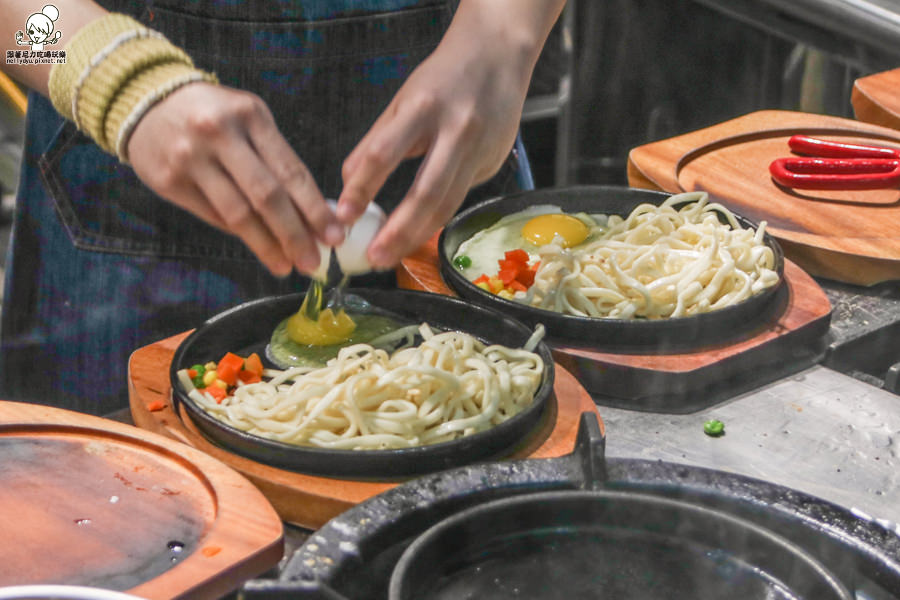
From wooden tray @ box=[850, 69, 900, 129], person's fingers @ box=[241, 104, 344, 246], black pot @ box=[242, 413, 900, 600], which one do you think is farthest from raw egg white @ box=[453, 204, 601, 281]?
black pot @ box=[242, 413, 900, 600]

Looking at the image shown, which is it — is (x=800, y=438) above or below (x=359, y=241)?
below

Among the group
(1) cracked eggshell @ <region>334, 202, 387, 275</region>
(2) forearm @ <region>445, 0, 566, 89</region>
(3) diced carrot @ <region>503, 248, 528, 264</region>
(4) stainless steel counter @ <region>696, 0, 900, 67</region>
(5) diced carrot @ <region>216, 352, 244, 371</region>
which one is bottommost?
(5) diced carrot @ <region>216, 352, 244, 371</region>

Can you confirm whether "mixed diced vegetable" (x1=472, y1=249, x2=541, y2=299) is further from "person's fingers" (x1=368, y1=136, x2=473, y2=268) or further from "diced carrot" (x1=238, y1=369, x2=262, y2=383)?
"diced carrot" (x1=238, y1=369, x2=262, y2=383)

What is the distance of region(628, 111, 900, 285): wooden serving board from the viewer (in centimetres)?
212

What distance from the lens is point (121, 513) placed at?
1289 millimetres

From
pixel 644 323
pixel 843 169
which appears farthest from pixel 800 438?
pixel 843 169

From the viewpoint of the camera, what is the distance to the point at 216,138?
57.7 inches

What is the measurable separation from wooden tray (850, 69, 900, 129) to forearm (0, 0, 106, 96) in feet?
6.89

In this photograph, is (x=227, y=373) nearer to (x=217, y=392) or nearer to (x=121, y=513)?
(x=217, y=392)

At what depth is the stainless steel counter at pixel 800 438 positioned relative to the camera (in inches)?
58.1

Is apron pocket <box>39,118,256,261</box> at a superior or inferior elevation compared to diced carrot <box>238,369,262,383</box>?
superior

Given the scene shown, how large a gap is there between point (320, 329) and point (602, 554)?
3.21ft

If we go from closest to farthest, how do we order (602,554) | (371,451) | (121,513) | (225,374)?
(602,554) → (121,513) → (371,451) → (225,374)

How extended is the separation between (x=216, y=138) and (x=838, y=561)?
Result: 1010 millimetres
